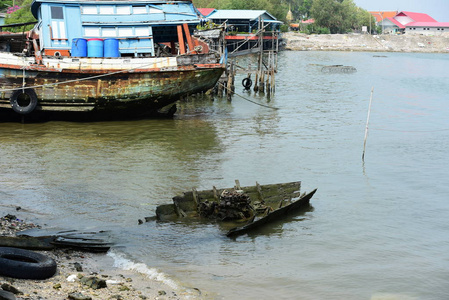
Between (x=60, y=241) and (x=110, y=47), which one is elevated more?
(x=110, y=47)

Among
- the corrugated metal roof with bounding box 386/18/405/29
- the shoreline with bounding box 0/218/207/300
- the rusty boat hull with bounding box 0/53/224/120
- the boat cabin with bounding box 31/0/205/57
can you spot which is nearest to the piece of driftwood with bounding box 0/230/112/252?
the shoreline with bounding box 0/218/207/300

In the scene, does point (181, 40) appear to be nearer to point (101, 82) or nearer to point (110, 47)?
point (110, 47)

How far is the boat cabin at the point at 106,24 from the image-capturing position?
857 inches

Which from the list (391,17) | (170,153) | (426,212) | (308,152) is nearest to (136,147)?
(170,153)

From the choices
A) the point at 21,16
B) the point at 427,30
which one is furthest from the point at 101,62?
the point at 427,30

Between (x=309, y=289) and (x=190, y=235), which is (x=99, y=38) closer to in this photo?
(x=190, y=235)

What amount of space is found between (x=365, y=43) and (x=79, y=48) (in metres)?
102

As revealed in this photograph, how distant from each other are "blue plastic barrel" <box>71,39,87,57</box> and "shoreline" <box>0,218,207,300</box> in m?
12.6

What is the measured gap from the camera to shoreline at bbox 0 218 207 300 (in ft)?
24.0

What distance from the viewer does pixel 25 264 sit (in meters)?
7.71

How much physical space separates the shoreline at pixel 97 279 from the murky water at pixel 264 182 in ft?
1.22

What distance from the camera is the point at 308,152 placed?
1928cm

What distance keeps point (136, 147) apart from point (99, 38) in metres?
5.60

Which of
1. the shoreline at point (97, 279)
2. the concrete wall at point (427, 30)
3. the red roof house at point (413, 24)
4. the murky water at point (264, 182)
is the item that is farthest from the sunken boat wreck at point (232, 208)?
the red roof house at point (413, 24)
